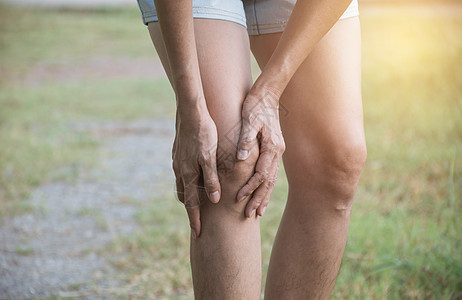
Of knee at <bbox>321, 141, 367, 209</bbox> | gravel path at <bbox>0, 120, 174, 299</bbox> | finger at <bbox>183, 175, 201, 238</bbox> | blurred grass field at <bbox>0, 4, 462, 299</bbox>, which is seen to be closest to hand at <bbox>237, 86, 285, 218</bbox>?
finger at <bbox>183, 175, 201, 238</bbox>

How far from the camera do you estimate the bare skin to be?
1049 mm

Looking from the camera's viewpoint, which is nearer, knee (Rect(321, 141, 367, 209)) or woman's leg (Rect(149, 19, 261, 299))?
woman's leg (Rect(149, 19, 261, 299))

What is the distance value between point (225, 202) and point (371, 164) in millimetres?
2622

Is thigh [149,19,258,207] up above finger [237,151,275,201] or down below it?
above

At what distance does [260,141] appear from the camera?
3.58ft

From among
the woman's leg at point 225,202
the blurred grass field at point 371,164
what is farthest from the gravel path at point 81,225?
the woman's leg at point 225,202

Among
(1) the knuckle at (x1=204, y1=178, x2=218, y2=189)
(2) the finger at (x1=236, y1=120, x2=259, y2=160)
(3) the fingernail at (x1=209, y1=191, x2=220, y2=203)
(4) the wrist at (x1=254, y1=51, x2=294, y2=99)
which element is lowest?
(3) the fingernail at (x1=209, y1=191, x2=220, y2=203)

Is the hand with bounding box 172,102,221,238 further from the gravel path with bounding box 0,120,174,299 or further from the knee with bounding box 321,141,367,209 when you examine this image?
the gravel path with bounding box 0,120,174,299

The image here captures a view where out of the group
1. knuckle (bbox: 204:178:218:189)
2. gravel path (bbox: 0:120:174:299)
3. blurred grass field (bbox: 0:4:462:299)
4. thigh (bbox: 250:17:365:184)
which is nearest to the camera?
knuckle (bbox: 204:178:218:189)

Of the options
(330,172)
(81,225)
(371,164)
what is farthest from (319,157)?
(371,164)

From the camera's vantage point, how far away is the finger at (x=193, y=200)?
3.53 ft

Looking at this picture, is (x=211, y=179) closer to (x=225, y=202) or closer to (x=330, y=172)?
(x=225, y=202)

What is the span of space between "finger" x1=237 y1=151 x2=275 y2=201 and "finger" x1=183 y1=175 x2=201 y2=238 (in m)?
0.10

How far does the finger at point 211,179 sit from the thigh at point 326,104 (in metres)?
0.33
